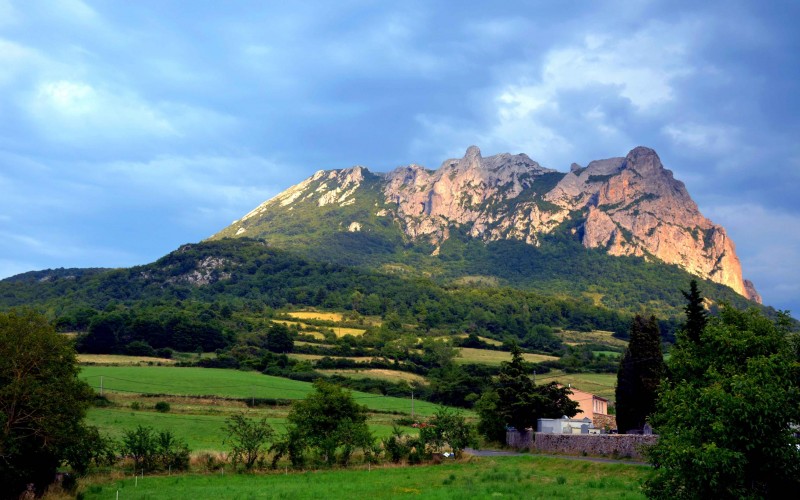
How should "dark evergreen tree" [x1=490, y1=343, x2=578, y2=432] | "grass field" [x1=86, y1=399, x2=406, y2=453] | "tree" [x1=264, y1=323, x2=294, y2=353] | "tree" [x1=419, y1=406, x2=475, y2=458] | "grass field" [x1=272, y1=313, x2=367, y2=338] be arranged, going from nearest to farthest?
"tree" [x1=419, y1=406, x2=475, y2=458]
"grass field" [x1=86, y1=399, x2=406, y2=453]
"dark evergreen tree" [x1=490, y1=343, x2=578, y2=432]
"tree" [x1=264, y1=323, x2=294, y2=353]
"grass field" [x1=272, y1=313, x2=367, y2=338]

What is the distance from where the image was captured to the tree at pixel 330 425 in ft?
145

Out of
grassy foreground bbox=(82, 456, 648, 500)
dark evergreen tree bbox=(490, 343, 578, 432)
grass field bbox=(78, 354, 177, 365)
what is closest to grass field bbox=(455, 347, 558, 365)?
grass field bbox=(78, 354, 177, 365)

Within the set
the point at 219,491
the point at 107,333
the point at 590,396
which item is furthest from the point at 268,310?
the point at 219,491

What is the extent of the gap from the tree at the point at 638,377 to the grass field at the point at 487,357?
70.9 metres

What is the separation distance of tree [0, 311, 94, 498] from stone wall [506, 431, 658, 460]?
2829cm

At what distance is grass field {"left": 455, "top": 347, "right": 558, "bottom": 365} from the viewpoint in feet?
429

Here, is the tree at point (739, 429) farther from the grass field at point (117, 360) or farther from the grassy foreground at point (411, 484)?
the grass field at point (117, 360)

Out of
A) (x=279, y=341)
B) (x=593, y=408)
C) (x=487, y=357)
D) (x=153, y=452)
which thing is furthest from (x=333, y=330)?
(x=153, y=452)

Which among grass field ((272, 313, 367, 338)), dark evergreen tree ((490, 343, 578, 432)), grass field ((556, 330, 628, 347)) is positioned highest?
grass field ((556, 330, 628, 347))

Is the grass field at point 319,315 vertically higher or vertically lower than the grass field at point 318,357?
higher

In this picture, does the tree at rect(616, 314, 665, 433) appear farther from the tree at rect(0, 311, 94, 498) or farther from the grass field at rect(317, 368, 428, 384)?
the grass field at rect(317, 368, 428, 384)

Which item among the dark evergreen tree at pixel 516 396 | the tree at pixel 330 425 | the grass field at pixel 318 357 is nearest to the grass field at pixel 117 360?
the grass field at pixel 318 357

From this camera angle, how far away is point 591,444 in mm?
44625

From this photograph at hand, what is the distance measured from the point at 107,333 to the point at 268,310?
215 feet
